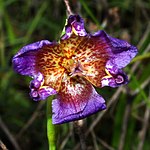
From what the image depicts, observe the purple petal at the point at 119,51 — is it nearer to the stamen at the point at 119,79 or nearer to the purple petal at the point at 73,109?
the stamen at the point at 119,79

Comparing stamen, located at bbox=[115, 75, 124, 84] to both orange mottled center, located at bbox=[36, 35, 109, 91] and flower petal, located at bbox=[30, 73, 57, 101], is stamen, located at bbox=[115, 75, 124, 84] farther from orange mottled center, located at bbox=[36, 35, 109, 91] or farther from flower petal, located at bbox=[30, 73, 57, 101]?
flower petal, located at bbox=[30, 73, 57, 101]

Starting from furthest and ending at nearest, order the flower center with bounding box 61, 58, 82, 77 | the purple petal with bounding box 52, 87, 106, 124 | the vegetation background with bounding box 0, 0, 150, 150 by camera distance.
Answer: the vegetation background with bounding box 0, 0, 150, 150
the flower center with bounding box 61, 58, 82, 77
the purple petal with bounding box 52, 87, 106, 124

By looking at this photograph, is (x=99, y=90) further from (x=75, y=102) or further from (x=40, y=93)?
(x=40, y=93)

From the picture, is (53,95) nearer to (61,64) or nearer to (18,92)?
(61,64)

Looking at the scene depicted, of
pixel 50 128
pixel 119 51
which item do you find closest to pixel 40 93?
pixel 50 128

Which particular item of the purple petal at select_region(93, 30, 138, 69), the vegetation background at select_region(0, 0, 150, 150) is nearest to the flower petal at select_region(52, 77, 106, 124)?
the purple petal at select_region(93, 30, 138, 69)

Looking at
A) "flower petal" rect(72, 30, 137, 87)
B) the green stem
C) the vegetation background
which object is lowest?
the vegetation background

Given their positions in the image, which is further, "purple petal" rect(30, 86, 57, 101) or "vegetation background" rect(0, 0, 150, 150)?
"vegetation background" rect(0, 0, 150, 150)
